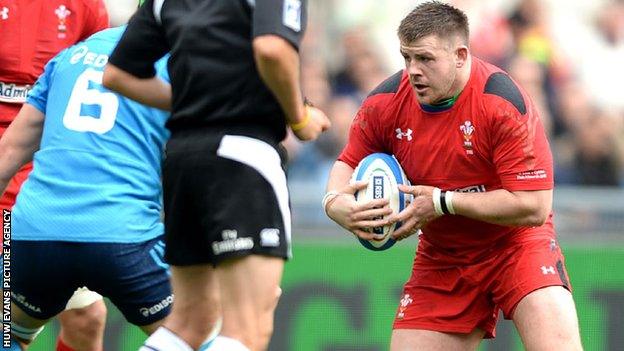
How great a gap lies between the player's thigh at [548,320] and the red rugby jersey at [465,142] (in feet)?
1.30

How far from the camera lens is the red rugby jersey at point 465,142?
593cm

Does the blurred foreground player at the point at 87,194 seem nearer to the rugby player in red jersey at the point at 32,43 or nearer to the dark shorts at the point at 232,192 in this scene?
the rugby player in red jersey at the point at 32,43

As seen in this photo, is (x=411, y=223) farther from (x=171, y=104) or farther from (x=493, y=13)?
(x=493, y=13)

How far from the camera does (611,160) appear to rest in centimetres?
1111

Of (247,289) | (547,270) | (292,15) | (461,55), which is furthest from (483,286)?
(292,15)

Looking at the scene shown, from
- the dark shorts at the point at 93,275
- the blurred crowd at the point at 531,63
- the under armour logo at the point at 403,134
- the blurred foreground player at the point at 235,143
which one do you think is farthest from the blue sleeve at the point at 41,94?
the blurred crowd at the point at 531,63

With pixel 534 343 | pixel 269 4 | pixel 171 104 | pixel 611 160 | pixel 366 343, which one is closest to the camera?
pixel 269 4

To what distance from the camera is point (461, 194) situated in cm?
595

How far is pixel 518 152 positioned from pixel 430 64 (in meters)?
0.58

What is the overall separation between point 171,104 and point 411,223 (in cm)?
137

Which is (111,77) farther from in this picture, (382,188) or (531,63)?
(531,63)

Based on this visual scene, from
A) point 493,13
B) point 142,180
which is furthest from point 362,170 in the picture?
point 493,13

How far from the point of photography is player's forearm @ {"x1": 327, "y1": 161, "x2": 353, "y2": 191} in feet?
20.6

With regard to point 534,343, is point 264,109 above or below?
above
